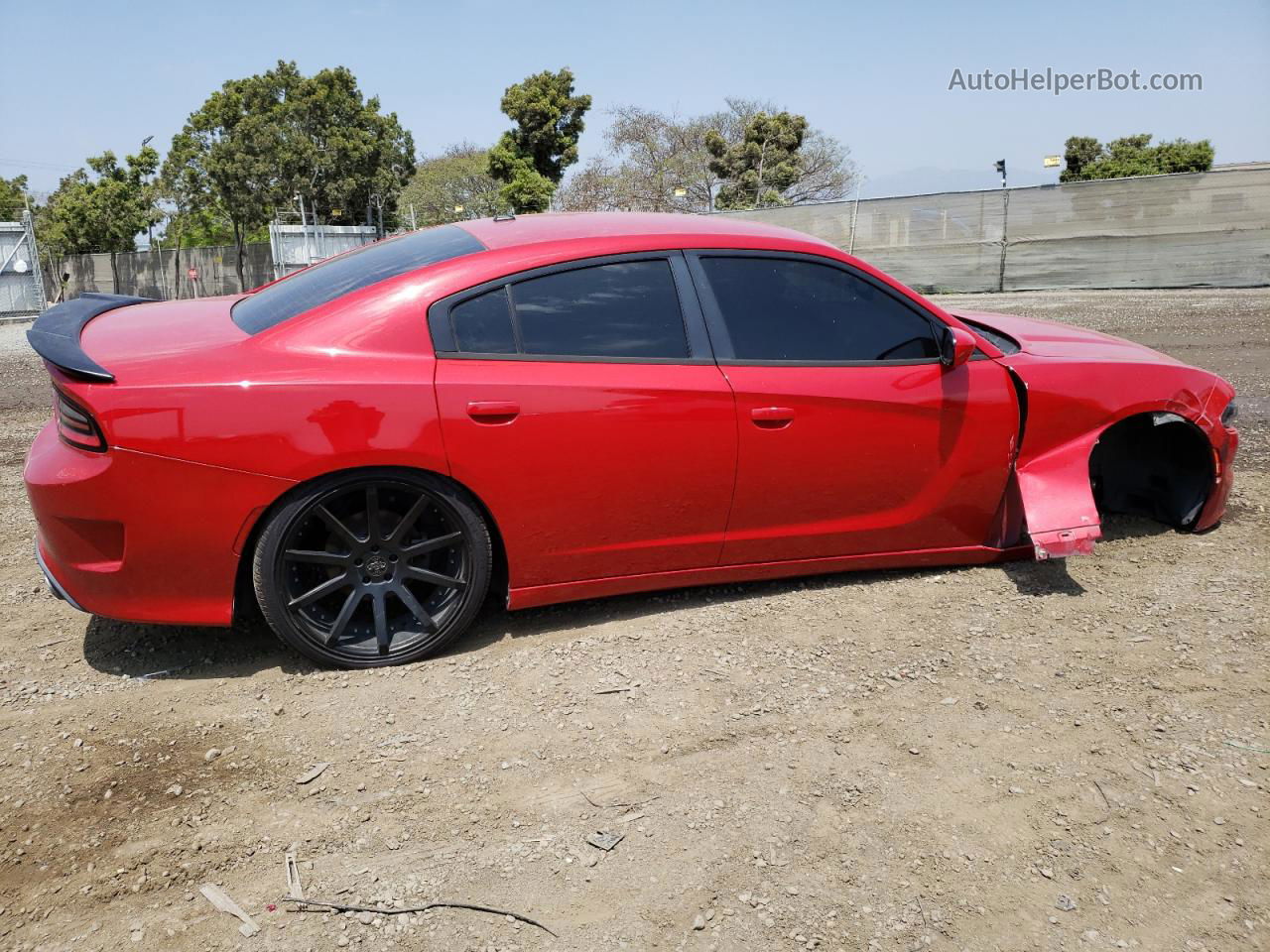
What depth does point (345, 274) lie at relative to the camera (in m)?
3.75

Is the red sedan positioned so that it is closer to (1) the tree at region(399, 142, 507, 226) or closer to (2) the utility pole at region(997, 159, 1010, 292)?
(2) the utility pole at region(997, 159, 1010, 292)

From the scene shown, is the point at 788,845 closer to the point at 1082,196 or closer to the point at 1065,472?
the point at 1065,472

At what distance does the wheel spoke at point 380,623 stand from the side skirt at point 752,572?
46 centimetres

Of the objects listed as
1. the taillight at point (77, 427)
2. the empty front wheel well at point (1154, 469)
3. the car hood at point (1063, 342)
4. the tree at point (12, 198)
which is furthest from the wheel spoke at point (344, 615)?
the tree at point (12, 198)

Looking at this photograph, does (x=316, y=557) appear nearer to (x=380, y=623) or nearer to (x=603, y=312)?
(x=380, y=623)

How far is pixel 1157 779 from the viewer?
2.83m

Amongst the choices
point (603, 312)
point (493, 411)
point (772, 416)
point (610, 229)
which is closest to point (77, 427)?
point (493, 411)

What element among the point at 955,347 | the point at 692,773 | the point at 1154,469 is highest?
the point at 955,347

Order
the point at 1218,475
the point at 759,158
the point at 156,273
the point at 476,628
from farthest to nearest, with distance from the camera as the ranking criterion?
the point at 759,158
the point at 156,273
the point at 1218,475
the point at 476,628

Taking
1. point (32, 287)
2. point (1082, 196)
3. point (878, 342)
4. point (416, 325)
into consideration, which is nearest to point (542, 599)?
point (416, 325)

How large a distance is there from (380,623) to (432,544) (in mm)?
338

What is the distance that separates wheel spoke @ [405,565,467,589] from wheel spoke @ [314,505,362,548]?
0.21 meters

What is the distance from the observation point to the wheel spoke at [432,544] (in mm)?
3404

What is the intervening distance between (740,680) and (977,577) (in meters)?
1.44
